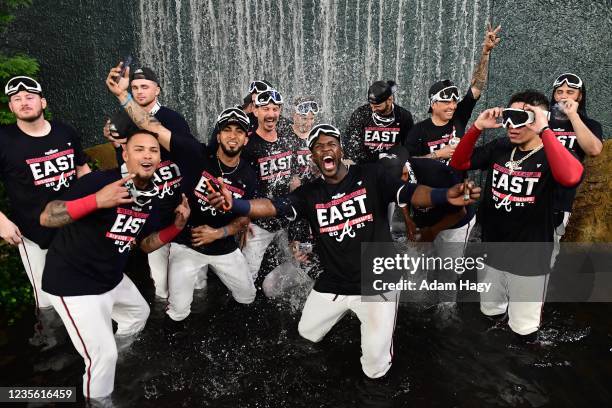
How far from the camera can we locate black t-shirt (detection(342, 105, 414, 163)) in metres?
6.82

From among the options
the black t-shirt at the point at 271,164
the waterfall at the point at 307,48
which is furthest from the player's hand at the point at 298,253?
the waterfall at the point at 307,48

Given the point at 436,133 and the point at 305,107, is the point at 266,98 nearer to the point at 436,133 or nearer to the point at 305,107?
the point at 305,107

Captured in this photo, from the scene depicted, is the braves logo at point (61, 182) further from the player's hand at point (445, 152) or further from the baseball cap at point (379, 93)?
the player's hand at point (445, 152)

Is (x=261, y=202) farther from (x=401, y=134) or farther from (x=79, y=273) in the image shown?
(x=401, y=134)

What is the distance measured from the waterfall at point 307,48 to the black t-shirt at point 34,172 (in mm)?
4690

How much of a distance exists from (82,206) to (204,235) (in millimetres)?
1540

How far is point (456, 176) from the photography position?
17.4 feet

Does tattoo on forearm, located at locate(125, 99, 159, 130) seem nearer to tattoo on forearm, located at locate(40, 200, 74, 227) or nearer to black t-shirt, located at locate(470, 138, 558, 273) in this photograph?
tattoo on forearm, located at locate(40, 200, 74, 227)

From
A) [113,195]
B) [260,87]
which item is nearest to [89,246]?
[113,195]

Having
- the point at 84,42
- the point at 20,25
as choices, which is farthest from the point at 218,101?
the point at 20,25

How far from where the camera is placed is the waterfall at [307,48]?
876 centimetres

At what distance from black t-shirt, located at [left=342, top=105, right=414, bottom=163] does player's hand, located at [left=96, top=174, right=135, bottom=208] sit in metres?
3.80

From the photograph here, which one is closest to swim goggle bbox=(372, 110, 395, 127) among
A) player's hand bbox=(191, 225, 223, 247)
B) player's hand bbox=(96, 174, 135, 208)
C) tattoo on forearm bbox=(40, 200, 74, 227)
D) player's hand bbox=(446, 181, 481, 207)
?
player's hand bbox=(191, 225, 223, 247)

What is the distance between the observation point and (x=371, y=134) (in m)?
6.88
